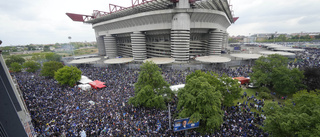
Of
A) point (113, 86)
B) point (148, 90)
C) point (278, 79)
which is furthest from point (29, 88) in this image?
point (278, 79)

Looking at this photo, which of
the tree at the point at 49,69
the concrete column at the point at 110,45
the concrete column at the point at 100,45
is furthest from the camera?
the concrete column at the point at 100,45

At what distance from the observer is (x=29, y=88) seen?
75.7 ft

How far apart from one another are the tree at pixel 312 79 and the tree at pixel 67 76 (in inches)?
1564

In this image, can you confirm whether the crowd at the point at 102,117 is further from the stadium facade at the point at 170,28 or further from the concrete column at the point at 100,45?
the concrete column at the point at 100,45

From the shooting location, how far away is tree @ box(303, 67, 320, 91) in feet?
58.9

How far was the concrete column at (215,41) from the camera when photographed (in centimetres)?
4573

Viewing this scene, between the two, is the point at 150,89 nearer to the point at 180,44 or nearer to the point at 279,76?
the point at 279,76

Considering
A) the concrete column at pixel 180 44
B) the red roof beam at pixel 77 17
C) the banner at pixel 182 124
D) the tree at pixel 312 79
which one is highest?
the red roof beam at pixel 77 17

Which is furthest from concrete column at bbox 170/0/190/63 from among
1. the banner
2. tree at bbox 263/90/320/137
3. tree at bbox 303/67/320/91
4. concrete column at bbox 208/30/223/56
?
tree at bbox 263/90/320/137

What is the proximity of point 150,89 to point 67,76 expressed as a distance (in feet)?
65.6

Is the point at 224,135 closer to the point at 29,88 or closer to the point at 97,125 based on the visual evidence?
the point at 97,125

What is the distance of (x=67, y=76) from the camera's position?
24594mm

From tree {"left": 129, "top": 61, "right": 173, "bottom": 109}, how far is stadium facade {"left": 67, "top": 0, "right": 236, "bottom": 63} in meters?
23.7

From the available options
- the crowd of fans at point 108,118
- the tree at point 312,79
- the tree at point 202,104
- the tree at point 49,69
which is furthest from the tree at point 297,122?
the tree at point 49,69
